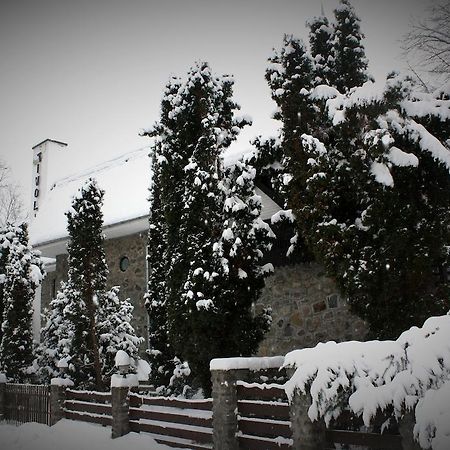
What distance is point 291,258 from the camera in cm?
1023

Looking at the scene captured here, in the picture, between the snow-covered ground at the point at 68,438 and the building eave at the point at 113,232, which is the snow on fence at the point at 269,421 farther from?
the building eave at the point at 113,232

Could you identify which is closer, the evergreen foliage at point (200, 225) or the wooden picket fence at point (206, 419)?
the wooden picket fence at point (206, 419)

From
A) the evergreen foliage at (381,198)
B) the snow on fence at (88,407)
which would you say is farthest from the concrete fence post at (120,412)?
the evergreen foliage at (381,198)

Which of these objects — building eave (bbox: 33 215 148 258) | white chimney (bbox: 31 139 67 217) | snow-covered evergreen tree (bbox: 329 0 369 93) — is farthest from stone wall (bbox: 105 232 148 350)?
snow-covered evergreen tree (bbox: 329 0 369 93)

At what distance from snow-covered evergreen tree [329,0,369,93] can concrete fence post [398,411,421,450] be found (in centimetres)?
574

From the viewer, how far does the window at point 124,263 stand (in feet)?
53.1

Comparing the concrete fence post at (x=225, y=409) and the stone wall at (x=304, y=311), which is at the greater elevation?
the stone wall at (x=304, y=311)

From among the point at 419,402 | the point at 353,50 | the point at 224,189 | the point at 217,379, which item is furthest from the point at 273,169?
the point at 419,402

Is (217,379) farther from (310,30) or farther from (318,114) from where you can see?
(310,30)

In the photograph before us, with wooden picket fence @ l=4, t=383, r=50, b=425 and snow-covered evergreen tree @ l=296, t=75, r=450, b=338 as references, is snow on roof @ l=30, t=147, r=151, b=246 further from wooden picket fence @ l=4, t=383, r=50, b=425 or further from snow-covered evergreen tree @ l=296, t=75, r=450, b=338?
snow-covered evergreen tree @ l=296, t=75, r=450, b=338

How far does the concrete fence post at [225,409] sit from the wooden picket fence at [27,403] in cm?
557

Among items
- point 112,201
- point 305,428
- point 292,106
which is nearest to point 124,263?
point 112,201

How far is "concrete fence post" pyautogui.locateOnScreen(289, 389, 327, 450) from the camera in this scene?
15.4ft

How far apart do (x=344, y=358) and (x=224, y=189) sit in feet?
14.2
